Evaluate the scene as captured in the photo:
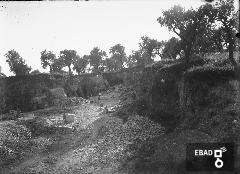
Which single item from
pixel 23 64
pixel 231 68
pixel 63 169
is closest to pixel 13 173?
pixel 63 169

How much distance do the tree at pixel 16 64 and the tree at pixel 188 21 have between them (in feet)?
164

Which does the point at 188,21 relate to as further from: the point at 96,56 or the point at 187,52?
the point at 96,56

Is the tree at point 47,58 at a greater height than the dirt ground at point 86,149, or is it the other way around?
the tree at point 47,58

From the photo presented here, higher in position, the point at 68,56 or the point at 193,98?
the point at 68,56

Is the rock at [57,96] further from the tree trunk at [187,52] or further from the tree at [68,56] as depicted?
the tree trunk at [187,52]

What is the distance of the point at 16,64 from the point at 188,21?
55.6m

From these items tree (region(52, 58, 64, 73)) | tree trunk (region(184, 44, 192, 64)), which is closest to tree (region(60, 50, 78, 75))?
tree (region(52, 58, 64, 73))

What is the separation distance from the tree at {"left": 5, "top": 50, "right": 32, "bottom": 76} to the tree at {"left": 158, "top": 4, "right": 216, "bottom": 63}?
5005 cm

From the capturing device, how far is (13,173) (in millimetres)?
28547
